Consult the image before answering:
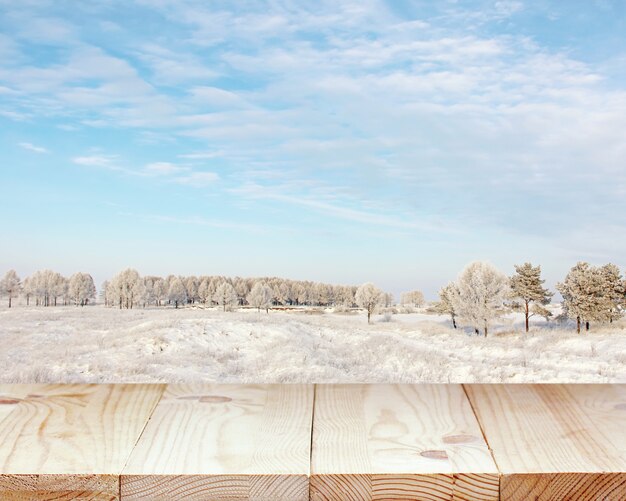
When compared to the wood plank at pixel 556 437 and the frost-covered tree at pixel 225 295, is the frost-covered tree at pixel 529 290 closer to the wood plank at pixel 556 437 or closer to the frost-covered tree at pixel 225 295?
the frost-covered tree at pixel 225 295

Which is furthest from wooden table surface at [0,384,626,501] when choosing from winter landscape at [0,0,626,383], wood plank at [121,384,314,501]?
winter landscape at [0,0,626,383]

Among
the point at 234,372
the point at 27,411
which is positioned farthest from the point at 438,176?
the point at 27,411

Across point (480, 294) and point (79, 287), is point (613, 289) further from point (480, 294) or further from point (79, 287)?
point (79, 287)

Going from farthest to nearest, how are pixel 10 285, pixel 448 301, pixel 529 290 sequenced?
1. pixel 448 301
2. pixel 529 290
3. pixel 10 285

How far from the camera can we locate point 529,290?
10.9 feet

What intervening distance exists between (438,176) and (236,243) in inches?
43.2

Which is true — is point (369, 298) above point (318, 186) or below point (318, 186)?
below

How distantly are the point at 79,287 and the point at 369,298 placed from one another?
150 cm

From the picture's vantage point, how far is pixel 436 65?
3316mm

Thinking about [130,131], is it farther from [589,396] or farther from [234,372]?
[589,396]

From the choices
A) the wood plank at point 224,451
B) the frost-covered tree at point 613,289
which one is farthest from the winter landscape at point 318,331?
the wood plank at point 224,451

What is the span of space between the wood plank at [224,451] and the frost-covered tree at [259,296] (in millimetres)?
2143

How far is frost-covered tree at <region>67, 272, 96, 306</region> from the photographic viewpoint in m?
3.39

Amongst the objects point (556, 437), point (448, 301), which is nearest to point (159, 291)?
point (448, 301)
